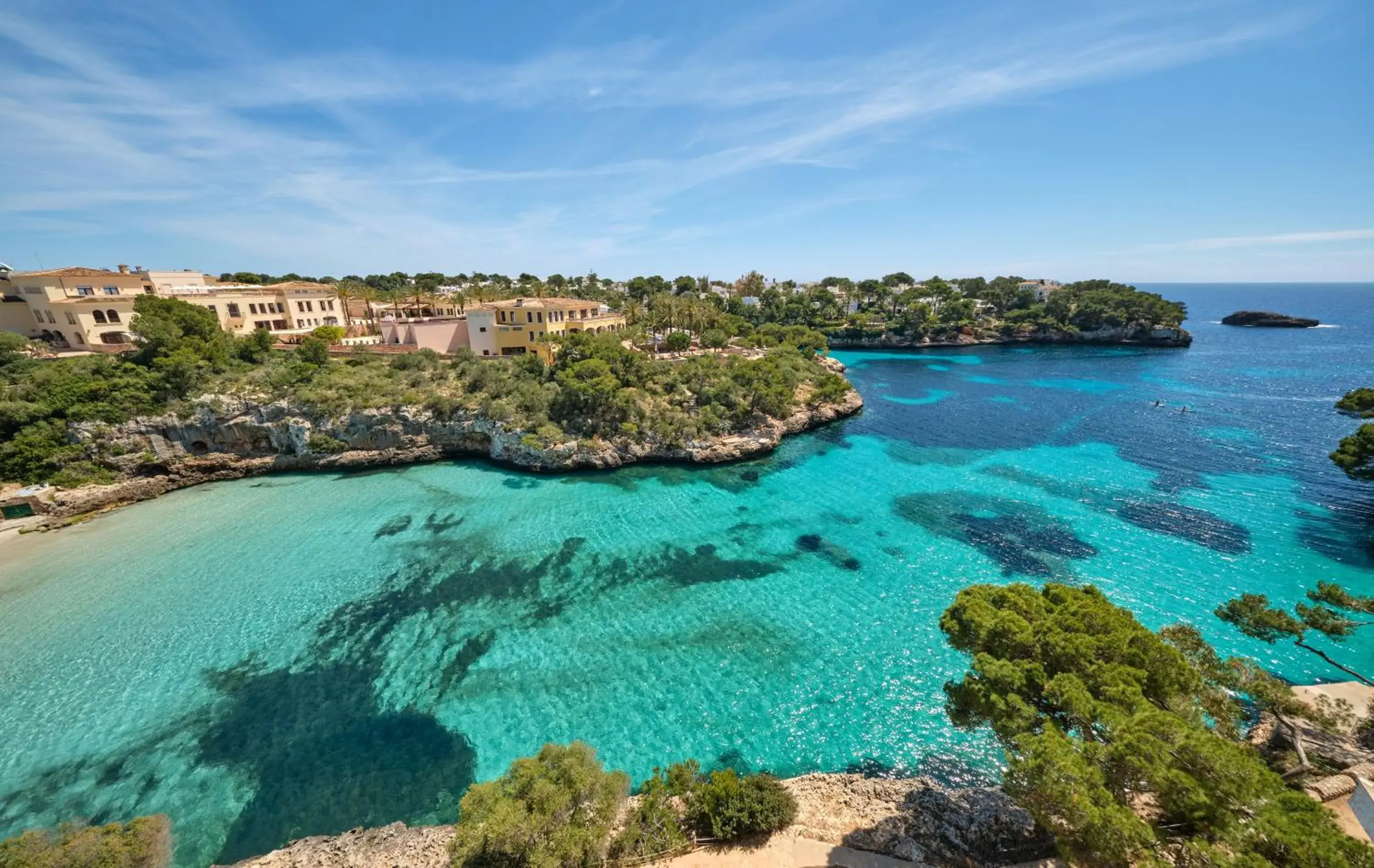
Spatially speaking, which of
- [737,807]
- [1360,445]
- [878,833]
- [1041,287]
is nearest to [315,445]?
[737,807]

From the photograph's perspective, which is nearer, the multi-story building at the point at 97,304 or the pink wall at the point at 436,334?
the multi-story building at the point at 97,304

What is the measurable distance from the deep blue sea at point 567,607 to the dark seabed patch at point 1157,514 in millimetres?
229

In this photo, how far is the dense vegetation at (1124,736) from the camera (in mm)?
7980

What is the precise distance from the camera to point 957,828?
12078 millimetres

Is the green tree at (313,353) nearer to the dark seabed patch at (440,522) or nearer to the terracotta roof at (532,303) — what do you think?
the terracotta roof at (532,303)

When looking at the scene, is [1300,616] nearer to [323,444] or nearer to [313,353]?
[323,444]

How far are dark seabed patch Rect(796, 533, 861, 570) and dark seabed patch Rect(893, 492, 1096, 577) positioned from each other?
5.95 meters

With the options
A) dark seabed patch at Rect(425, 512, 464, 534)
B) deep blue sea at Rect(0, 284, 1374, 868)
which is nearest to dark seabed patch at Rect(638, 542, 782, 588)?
deep blue sea at Rect(0, 284, 1374, 868)

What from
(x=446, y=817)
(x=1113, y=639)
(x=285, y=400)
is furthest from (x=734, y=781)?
(x=285, y=400)

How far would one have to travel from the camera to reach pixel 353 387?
39.2 meters

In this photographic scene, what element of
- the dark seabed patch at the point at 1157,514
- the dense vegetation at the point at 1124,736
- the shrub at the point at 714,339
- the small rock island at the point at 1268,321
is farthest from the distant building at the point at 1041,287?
the dense vegetation at the point at 1124,736

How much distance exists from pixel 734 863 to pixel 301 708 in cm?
1624

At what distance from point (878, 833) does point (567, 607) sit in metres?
14.6

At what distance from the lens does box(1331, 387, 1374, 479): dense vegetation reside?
25312 mm
